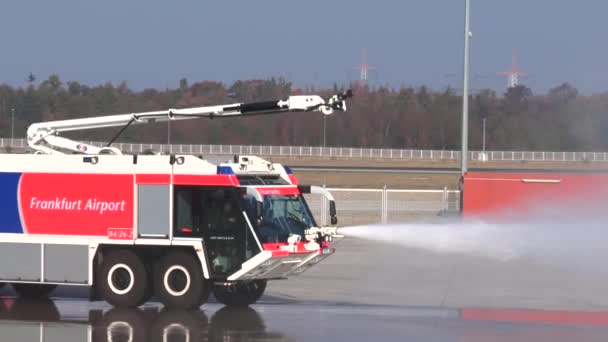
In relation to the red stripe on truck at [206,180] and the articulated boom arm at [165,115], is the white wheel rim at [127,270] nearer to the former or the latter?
the red stripe on truck at [206,180]

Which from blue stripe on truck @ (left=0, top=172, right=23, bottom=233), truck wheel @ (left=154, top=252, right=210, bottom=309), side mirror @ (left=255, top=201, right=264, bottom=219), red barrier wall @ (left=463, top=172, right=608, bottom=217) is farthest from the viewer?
red barrier wall @ (left=463, top=172, right=608, bottom=217)

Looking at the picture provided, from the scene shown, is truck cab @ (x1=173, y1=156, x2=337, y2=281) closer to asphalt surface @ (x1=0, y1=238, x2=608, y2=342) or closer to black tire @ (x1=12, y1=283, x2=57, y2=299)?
asphalt surface @ (x1=0, y1=238, x2=608, y2=342)

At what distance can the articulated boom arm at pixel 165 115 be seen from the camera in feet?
56.4

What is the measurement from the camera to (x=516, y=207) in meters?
31.3

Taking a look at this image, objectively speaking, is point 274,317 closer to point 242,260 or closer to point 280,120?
point 242,260

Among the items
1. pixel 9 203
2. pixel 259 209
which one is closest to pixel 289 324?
pixel 259 209

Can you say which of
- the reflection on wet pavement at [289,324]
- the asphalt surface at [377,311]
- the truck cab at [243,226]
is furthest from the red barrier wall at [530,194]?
A: the truck cab at [243,226]

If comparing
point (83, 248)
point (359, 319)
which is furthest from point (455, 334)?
point (83, 248)

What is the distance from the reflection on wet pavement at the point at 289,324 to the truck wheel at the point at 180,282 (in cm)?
19

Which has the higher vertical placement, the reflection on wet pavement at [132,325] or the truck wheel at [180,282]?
the truck wheel at [180,282]

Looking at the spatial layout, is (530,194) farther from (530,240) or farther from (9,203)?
(9,203)

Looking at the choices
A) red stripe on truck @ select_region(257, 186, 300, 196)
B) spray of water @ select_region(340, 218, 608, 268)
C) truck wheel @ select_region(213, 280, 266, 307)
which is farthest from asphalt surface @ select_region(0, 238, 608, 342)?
red stripe on truck @ select_region(257, 186, 300, 196)

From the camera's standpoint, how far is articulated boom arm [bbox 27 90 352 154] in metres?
17.2

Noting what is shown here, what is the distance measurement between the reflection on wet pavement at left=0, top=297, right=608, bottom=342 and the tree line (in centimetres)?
3297
